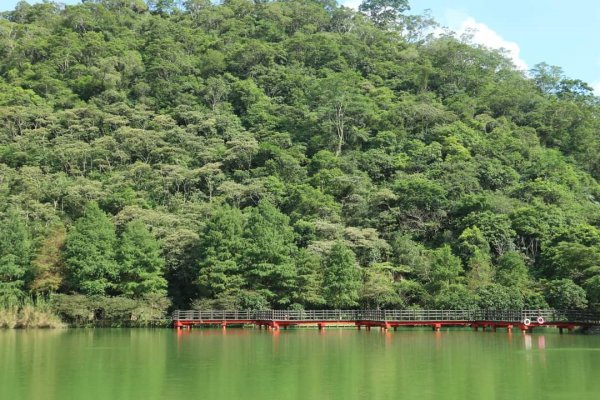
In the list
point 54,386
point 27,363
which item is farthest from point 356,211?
point 54,386

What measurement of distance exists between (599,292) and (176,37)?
70933mm

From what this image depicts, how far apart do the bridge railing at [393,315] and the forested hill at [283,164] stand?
80cm

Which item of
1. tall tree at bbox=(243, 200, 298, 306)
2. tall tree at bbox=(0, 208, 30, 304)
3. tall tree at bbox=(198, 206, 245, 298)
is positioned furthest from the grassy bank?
tall tree at bbox=(243, 200, 298, 306)

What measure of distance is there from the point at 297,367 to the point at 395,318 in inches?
837

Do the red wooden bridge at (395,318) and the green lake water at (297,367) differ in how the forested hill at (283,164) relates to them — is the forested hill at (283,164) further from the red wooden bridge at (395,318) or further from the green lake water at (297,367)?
the green lake water at (297,367)

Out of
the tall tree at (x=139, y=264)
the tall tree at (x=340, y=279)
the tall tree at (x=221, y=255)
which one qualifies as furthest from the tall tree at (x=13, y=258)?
the tall tree at (x=340, y=279)

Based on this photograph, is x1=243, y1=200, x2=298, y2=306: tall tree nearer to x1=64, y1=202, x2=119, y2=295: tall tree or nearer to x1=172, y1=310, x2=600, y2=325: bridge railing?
x1=172, y1=310, x2=600, y2=325: bridge railing

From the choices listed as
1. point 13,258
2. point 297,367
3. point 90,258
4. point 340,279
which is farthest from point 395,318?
point 13,258

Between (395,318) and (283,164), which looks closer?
(395,318)

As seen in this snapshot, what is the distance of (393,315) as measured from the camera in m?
43.1

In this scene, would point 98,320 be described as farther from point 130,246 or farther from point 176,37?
point 176,37

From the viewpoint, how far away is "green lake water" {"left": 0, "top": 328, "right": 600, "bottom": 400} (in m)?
16.9

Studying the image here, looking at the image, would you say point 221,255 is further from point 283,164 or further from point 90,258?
point 283,164

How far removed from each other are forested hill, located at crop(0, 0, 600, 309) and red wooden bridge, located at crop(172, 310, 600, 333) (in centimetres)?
88
